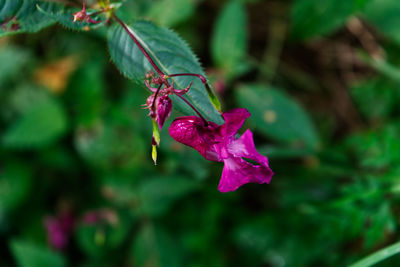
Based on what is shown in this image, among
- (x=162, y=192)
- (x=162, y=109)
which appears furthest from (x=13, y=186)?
(x=162, y=109)

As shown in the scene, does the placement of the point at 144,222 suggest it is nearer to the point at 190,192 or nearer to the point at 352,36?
the point at 190,192

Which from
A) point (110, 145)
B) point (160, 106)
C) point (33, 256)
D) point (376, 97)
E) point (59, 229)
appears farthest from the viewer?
point (376, 97)

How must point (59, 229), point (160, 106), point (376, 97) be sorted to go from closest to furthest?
1. point (160, 106)
2. point (59, 229)
3. point (376, 97)

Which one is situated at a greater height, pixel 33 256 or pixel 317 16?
pixel 317 16

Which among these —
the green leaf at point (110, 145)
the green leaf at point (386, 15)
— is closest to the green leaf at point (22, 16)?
the green leaf at point (110, 145)

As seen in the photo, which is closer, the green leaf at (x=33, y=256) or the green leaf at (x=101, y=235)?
the green leaf at (x=33, y=256)

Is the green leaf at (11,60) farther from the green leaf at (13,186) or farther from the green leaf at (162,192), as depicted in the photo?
the green leaf at (162,192)

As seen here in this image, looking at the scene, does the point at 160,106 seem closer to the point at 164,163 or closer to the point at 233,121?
the point at 233,121
